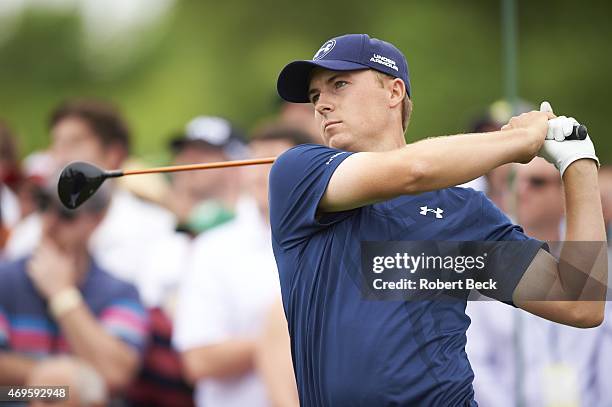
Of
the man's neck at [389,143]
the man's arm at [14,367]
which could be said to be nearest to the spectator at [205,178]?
the man's arm at [14,367]

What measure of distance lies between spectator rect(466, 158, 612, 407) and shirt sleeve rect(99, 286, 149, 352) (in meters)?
1.74

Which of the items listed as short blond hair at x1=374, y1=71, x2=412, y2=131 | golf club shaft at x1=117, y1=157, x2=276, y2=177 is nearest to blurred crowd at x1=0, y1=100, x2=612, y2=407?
short blond hair at x1=374, y1=71, x2=412, y2=131

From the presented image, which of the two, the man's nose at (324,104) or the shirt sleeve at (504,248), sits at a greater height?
the man's nose at (324,104)

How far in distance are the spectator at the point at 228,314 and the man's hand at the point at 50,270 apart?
624mm

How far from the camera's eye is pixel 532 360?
226 inches

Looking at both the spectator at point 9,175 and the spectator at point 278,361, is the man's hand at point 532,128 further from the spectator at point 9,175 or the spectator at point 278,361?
the spectator at point 9,175

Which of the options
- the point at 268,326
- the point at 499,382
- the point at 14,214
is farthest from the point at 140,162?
the point at 499,382

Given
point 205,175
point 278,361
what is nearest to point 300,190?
point 278,361

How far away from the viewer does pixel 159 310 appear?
643 centimetres

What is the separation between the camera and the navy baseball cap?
12.5 ft

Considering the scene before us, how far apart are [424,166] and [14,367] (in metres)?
3.34

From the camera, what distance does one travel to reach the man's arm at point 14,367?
19.5 feet

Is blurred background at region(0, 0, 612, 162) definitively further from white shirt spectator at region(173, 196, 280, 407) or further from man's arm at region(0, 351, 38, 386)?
man's arm at region(0, 351, 38, 386)

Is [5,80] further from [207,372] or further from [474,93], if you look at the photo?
[207,372]
